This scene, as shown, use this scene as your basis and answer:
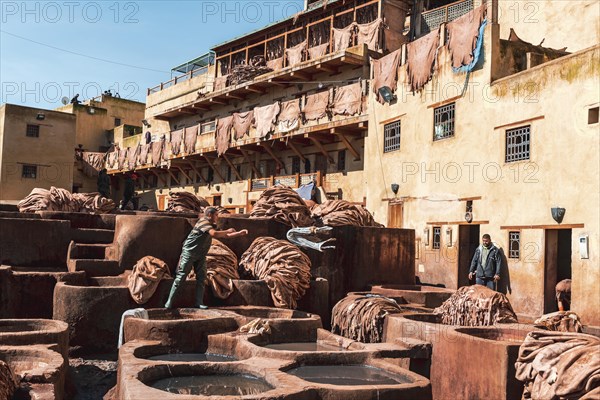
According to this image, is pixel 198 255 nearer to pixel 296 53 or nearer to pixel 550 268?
pixel 550 268

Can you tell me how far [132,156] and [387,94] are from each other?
20.7 metres

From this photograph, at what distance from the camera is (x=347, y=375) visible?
6.59m

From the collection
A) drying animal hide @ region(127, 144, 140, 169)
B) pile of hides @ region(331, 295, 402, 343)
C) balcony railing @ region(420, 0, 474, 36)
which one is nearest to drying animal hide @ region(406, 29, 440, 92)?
balcony railing @ region(420, 0, 474, 36)

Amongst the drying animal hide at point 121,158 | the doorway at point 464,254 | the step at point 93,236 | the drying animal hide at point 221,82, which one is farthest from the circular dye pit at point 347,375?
the drying animal hide at point 121,158

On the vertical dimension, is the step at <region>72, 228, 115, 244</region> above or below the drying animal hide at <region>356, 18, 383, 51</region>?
below

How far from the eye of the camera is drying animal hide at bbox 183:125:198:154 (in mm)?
31469

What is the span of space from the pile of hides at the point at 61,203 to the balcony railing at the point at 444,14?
14092 mm

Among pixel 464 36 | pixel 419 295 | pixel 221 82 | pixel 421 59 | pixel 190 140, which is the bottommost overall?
pixel 419 295

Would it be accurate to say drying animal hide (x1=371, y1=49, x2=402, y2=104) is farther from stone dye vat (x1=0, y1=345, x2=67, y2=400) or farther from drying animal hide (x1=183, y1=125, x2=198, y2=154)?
stone dye vat (x1=0, y1=345, x2=67, y2=400)

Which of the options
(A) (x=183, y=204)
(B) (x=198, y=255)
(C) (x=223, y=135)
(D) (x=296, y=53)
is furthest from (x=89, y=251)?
(D) (x=296, y=53)

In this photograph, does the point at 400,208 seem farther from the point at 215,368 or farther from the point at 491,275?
the point at 215,368

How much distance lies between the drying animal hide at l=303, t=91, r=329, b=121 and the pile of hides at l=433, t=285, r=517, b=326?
1533 centimetres

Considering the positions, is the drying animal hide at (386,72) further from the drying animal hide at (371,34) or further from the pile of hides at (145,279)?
the pile of hides at (145,279)

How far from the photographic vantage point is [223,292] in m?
9.95
